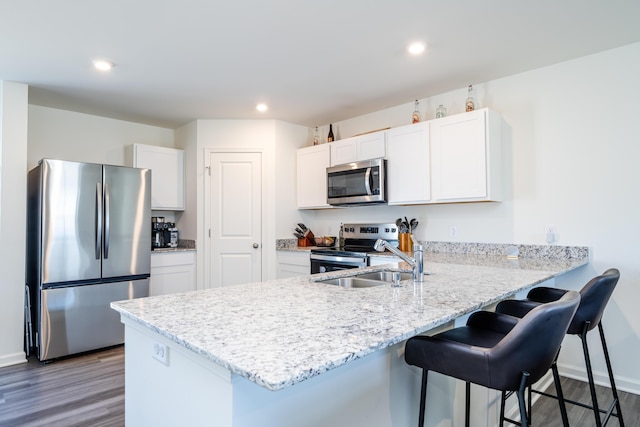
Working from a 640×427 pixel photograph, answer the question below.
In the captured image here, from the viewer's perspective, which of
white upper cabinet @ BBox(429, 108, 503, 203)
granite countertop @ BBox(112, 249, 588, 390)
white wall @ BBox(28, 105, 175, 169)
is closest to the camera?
granite countertop @ BBox(112, 249, 588, 390)

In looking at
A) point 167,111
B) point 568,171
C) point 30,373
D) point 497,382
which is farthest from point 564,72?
point 30,373

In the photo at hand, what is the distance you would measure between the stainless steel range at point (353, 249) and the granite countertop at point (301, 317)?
1536mm

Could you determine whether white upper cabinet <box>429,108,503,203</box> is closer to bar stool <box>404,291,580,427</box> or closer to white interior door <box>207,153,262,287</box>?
bar stool <box>404,291,580,427</box>

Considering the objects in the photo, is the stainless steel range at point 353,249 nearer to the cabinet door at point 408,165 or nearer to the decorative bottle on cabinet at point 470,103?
the cabinet door at point 408,165

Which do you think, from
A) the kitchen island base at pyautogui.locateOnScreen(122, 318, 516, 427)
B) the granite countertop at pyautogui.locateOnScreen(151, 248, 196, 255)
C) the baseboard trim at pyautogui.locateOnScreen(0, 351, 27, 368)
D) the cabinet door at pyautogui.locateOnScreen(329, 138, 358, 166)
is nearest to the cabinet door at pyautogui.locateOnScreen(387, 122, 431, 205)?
the cabinet door at pyautogui.locateOnScreen(329, 138, 358, 166)

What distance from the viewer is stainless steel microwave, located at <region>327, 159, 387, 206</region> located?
11.9 feet

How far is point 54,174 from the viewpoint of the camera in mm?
3145

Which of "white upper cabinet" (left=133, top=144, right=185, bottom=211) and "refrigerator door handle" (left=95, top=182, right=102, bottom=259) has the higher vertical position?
"white upper cabinet" (left=133, top=144, right=185, bottom=211)

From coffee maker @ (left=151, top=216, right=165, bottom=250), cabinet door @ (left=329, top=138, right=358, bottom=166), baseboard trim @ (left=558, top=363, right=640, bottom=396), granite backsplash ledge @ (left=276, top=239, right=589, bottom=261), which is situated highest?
cabinet door @ (left=329, top=138, right=358, bottom=166)

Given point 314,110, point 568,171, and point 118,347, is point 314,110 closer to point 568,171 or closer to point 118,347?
point 568,171

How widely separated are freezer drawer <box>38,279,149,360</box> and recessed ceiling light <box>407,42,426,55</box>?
3.24 m

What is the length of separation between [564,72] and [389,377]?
283cm

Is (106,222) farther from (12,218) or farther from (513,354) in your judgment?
(513,354)

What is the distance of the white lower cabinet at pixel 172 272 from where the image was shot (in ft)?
13.0
